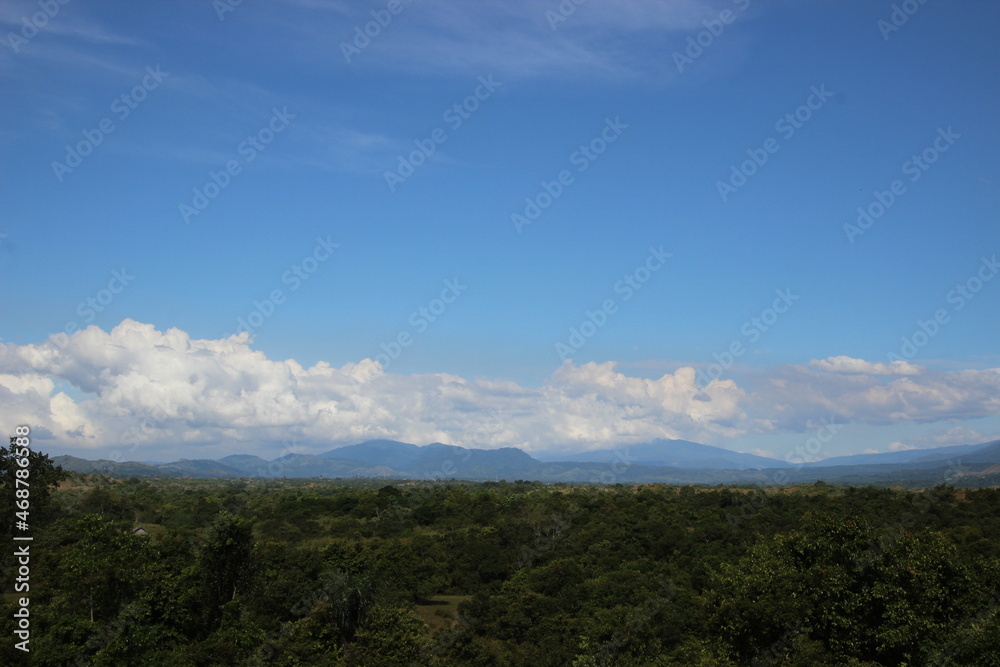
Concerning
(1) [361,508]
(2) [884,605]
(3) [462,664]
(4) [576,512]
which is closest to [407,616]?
(3) [462,664]

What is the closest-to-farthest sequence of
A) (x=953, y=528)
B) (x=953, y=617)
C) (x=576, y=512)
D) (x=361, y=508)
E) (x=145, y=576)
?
(x=953, y=617)
(x=145, y=576)
(x=953, y=528)
(x=576, y=512)
(x=361, y=508)

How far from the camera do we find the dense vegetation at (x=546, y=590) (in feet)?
73.7

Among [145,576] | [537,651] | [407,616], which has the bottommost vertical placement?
[537,651]

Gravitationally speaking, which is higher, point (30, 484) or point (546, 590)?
point (30, 484)

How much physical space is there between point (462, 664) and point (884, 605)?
22158 millimetres

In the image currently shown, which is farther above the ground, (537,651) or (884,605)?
(884,605)

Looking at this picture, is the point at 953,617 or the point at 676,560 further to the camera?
the point at 676,560

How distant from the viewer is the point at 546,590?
174 ft

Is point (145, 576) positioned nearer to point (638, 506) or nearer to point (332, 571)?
point (332, 571)

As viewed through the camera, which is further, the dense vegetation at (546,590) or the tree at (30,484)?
the tree at (30,484)

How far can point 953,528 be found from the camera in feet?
200

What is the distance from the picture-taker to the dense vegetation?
73.7ft

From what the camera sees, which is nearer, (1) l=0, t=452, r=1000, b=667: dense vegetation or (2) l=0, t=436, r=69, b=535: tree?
(1) l=0, t=452, r=1000, b=667: dense vegetation

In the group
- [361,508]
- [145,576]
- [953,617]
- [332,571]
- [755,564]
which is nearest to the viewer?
[953,617]
